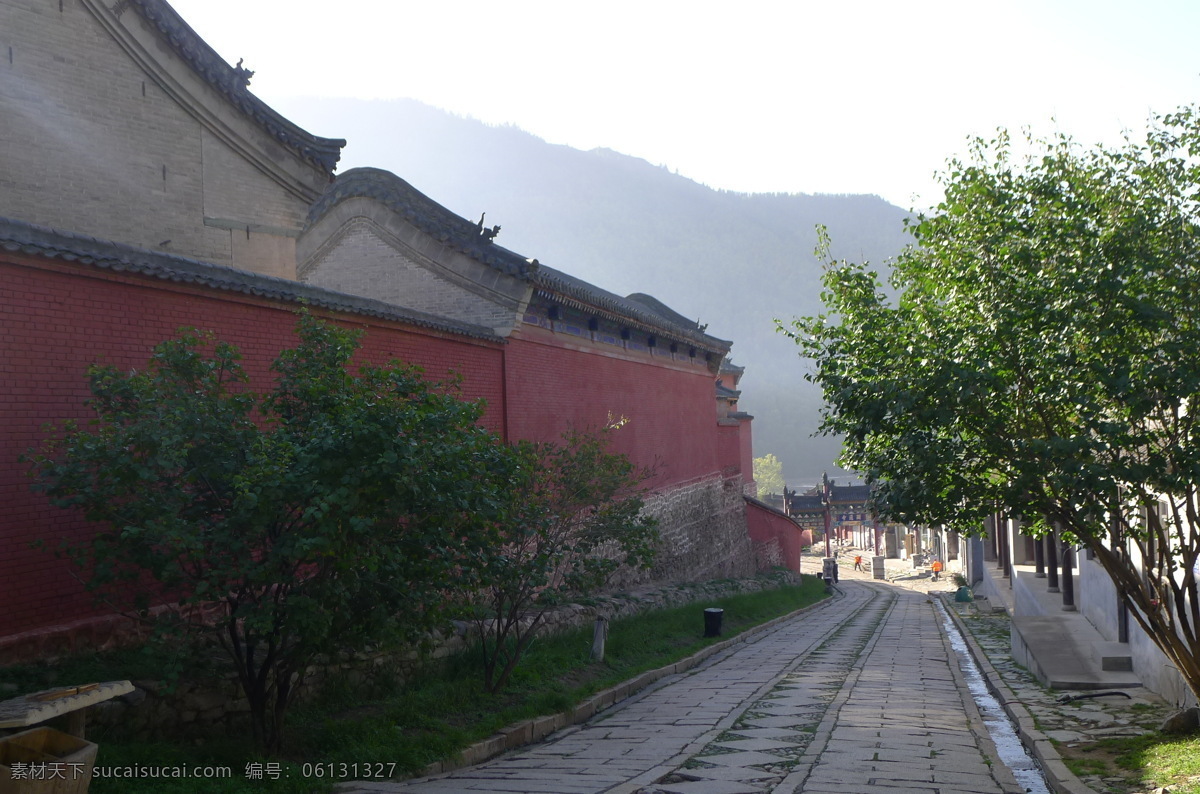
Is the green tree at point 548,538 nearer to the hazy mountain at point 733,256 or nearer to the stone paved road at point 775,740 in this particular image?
the stone paved road at point 775,740

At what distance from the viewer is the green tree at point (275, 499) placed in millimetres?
6648

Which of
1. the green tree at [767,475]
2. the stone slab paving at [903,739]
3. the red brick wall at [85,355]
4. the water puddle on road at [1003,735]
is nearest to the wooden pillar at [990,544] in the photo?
the water puddle on road at [1003,735]

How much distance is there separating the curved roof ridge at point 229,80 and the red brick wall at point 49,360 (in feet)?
21.2

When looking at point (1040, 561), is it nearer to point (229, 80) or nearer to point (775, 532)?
point (775, 532)

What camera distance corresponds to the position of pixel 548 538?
35.6ft

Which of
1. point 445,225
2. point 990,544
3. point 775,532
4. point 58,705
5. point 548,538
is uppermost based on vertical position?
point 445,225

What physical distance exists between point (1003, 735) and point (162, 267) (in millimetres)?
8879

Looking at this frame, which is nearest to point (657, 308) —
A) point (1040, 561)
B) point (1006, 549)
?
point (1006, 549)

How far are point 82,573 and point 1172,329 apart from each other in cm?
813

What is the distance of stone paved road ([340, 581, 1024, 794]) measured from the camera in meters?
7.55

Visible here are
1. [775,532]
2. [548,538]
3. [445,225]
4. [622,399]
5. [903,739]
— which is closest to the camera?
[903,739]

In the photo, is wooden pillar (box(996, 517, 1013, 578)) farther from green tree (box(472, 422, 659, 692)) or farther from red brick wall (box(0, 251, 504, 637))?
red brick wall (box(0, 251, 504, 637))

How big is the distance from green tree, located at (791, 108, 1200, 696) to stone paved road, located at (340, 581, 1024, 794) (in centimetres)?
201

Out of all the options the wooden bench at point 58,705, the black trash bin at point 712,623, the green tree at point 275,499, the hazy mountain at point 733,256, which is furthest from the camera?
the hazy mountain at point 733,256
